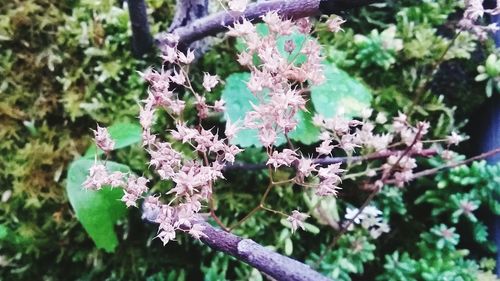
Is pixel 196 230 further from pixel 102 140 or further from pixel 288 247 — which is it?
pixel 288 247

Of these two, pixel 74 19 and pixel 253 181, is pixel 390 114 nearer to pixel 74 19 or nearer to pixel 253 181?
pixel 253 181

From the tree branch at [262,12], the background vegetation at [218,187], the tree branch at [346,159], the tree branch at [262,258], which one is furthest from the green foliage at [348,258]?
the tree branch at [262,12]

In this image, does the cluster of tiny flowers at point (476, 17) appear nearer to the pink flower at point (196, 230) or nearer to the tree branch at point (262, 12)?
the tree branch at point (262, 12)

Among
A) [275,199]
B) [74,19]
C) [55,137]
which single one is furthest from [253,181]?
[74,19]

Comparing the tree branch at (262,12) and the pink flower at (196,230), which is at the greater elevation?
the tree branch at (262,12)

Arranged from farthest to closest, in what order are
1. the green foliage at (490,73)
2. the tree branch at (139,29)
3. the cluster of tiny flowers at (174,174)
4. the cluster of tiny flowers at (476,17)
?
the green foliage at (490,73) → the tree branch at (139,29) → the cluster of tiny flowers at (476,17) → the cluster of tiny flowers at (174,174)

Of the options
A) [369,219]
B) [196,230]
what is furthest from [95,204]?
[369,219]
